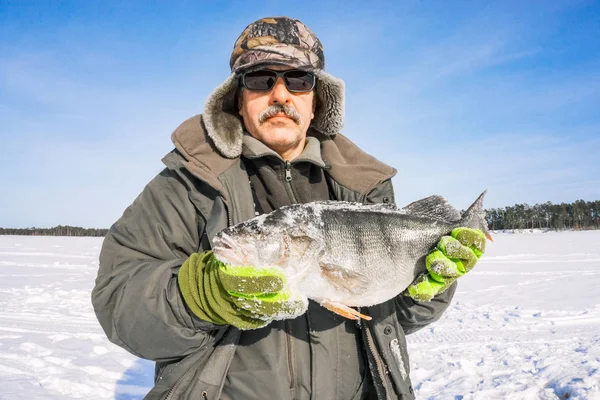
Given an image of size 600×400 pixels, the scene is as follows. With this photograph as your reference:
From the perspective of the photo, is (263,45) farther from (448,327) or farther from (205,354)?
(448,327)

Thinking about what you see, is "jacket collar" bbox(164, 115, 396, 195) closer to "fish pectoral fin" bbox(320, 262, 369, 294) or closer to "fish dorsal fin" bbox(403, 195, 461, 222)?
"fish dorsal fin" bbox(403, 195, 461, 222)

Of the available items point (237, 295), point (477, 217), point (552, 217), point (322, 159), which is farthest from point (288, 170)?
point (552, 217)

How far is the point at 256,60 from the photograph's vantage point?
105 inches

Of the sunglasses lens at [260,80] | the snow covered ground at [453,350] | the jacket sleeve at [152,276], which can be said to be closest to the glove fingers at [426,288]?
the jacket sleeve at [152,276]

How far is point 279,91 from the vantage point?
8.88 ft

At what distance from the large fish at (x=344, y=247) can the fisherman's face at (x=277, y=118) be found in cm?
52

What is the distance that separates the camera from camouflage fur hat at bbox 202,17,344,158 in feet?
8.45

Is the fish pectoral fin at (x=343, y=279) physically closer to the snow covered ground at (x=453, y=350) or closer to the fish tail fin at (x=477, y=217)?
the fish tail fin at (x=477, y=217)

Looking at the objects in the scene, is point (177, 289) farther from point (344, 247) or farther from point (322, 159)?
point (322, 159)

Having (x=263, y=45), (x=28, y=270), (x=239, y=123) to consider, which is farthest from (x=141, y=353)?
(x=28, y=270)

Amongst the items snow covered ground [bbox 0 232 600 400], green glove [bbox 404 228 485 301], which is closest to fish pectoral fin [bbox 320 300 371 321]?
green glove [bbox 404 228 485 301]

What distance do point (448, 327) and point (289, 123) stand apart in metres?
5.49

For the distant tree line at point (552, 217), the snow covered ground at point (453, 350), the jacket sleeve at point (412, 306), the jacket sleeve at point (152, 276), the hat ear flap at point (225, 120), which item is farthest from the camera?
the distant tree line at point (552, 217)

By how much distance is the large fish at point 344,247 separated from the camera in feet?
7.51
